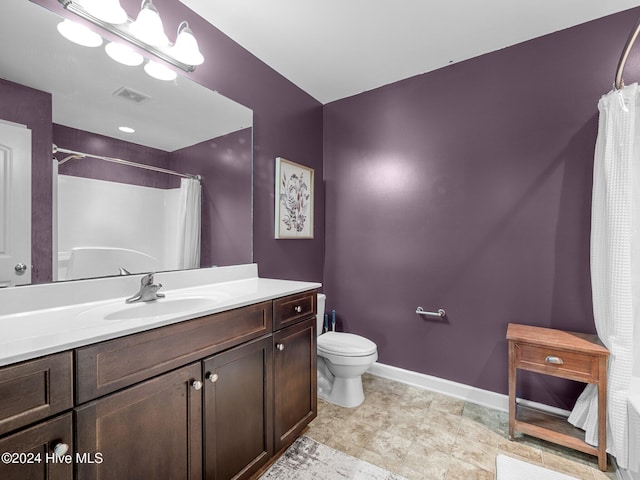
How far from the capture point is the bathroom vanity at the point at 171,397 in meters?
0.75

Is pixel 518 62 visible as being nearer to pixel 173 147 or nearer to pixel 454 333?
pixel 454 333

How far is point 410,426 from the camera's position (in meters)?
1.89

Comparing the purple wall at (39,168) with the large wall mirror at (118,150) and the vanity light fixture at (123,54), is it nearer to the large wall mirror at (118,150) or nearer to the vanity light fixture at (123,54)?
the large wall mirror at (118,150)

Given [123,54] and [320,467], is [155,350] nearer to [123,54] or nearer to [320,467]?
[320,467]

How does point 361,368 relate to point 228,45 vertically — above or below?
below

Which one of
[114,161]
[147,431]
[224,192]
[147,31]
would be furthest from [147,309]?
[147,31]

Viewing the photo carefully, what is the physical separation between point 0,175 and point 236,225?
1.10 meters

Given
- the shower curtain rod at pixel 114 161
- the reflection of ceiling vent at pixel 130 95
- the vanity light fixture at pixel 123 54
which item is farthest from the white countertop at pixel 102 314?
the vanity light fixture at pixel 123 54

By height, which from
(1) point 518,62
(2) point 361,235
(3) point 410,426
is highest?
(1) point 518,62

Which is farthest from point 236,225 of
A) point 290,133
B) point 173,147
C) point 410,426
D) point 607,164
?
point 607,164

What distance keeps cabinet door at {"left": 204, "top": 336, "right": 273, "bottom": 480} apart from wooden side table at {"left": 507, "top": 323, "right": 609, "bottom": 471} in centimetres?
139

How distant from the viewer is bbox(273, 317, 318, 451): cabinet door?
1.51 metres

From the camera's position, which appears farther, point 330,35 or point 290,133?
point 290,133

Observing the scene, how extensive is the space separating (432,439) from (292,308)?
114 centimetres
